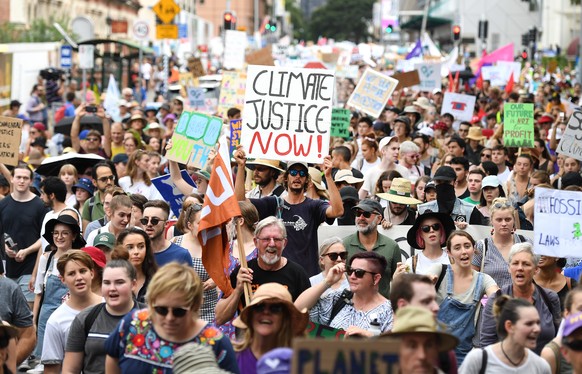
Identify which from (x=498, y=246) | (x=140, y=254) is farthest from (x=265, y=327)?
(x=498, y=246)

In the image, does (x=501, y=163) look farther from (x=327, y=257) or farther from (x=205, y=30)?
(x=205, y=30)

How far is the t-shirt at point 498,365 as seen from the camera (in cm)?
590

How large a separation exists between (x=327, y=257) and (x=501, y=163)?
20.8ft

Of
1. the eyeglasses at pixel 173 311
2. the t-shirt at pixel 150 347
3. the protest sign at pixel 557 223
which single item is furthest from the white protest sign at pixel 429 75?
the eyeglasses at pixel 173 311

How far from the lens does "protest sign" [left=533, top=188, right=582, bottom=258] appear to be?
336 inches

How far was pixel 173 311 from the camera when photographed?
5.50 metres

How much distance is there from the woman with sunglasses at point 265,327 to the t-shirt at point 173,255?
8.11 feet

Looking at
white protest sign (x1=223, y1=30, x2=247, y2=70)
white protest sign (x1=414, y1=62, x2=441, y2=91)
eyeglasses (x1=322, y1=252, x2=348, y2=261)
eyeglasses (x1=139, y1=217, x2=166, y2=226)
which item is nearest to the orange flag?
eyeglasses (x1=322, y1=252, x2=348, y2=261)

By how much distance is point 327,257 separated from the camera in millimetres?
8344

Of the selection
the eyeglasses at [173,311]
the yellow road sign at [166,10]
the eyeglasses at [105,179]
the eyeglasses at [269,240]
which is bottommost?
the eyeglasses at [105,179]

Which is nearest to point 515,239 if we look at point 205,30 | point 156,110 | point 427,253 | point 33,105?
point 427,253

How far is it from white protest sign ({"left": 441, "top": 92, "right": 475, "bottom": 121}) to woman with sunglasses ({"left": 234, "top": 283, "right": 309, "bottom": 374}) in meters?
15.9

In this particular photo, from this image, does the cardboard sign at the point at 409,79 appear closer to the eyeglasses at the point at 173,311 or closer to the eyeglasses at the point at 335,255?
the eyeglasses at the point at 335,255

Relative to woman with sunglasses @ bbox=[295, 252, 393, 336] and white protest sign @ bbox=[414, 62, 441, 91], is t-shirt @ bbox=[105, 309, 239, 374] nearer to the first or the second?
woman with sunglasses @ bbox=[295, 252, 393, 336]
